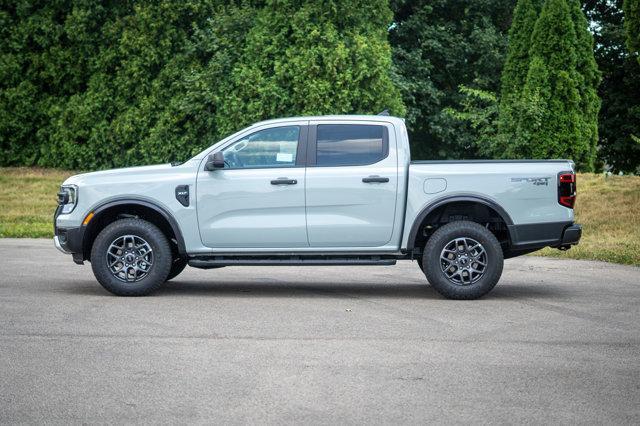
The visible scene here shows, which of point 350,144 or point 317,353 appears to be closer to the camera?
point 317,353

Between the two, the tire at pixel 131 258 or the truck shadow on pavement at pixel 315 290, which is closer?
the tire at pixel 131 258

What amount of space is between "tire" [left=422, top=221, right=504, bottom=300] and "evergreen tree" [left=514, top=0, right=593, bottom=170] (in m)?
16.2

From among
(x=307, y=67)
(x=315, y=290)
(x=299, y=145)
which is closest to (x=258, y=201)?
(x=299, y=145)

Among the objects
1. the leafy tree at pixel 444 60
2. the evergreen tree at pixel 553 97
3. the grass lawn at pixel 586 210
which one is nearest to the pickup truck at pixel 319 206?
the grass lawn at pixel 586 210

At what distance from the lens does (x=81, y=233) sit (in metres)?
10.9

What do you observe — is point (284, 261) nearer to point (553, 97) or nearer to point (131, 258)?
point (131, 258)

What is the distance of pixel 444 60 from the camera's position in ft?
114

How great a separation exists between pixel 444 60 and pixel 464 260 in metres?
24.9

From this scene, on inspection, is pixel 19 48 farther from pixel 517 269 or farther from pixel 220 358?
pixel 220 358

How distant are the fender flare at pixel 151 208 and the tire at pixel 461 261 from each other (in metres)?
2.65

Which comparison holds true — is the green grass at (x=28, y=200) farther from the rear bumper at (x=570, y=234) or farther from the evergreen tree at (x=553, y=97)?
the evergreen tree at (x=553, y=97)

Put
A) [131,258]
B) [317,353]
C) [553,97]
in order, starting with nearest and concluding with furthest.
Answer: [317,353], [131,258], [553,97]

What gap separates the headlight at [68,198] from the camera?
36.0 feet

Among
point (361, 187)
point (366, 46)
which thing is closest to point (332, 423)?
point (361, 187)
